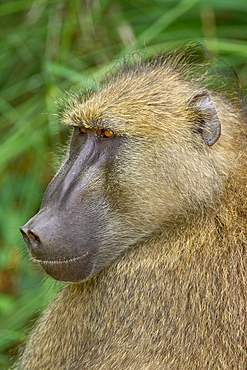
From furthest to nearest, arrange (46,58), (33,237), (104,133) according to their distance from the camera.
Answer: (46,58)
(104,133)
(33,237)

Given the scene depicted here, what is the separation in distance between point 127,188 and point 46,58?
177 centimetres

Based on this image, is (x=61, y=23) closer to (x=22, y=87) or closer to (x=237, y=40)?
(x=22, y=87)

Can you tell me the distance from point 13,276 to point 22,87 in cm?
107

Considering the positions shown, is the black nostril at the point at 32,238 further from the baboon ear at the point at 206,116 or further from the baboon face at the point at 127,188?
Result: the baboon ear at the point at 206,116

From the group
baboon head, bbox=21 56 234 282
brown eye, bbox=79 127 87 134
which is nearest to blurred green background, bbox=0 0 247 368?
brown eye, bbox=79 127 87 134

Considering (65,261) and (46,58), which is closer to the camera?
(65,261)

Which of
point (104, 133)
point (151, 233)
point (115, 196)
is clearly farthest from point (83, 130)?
point (151, 233)

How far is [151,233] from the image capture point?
202 centimetres

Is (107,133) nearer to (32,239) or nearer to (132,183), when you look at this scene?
(132,183)

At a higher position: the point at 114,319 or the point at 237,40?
the point at 237,40

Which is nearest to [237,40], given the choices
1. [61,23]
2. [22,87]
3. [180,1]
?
[180,1]

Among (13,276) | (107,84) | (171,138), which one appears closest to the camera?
(171,138)

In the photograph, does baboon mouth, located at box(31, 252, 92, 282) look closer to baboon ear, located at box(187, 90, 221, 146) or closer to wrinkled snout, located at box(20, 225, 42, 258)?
wrinkled snout, located at box(20, 225, 42, 258)

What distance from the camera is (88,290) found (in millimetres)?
2066
